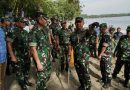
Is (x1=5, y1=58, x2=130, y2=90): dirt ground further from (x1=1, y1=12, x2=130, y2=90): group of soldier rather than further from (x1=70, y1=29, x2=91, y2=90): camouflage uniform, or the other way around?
(x1=70, y1=29, x2=91, y2=90): camouflage uniform

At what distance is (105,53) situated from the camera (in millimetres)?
9398

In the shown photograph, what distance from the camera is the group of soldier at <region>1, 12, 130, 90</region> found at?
255 inches

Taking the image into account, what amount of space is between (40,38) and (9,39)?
5.08 feet

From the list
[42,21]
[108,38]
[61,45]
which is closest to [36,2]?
[61,45]

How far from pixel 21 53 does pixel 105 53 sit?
2.45 meters

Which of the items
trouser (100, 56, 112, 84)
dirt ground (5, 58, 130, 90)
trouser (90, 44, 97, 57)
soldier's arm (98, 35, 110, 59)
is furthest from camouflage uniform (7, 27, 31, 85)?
trouser (90, 44, 97, 57)

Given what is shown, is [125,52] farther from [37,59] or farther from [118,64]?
[37,59]

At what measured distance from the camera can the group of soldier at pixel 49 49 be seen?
6.48 m

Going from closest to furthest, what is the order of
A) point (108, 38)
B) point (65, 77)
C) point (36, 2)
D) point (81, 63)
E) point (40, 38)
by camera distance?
point (40, 38) → point (81, 63) → point (108, 38) → point (65, 77) → point (36, 2)

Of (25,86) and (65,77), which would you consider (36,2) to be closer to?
(65,77)

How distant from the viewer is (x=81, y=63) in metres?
8.28

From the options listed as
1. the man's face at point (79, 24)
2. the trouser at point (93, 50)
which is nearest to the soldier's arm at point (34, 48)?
the man's face at point (79, 24)

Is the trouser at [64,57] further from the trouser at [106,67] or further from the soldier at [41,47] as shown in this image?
the soldier at [41,47]

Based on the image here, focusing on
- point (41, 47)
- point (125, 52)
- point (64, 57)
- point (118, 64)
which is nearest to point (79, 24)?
point (41, 47)
